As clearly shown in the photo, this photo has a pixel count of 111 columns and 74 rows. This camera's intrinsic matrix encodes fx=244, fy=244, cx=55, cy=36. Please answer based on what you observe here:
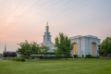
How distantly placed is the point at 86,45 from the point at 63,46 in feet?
87.6

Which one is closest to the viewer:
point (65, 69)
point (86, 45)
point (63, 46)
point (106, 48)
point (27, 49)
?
point (65, 69)

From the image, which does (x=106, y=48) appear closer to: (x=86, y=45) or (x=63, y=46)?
(x=63, y=46)

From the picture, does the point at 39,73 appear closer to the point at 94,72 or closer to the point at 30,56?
the point at 94,72

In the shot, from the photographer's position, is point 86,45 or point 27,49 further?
point 86,45

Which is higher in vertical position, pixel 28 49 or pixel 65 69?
pixel 28 49

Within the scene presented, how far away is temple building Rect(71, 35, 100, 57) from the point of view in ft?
298

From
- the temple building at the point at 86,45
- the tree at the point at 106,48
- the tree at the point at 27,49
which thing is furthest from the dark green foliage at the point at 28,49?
the temple building at the point at 86,45

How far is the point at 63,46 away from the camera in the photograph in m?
65.9

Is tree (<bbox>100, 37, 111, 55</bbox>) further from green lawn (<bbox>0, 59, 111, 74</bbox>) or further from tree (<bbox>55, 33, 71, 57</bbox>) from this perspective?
green lawn (<bbox>0, 59, 111, 74</bbox>)

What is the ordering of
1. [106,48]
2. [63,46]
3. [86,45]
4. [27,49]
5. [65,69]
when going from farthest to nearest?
1. [86,45]
2. [106,48]
3. [27,49]
4. [63,46]
5. [65,69]

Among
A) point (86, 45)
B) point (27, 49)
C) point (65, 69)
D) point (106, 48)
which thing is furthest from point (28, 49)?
point (65, 69)

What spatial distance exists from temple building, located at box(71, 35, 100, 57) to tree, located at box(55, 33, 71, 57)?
76.9 ft

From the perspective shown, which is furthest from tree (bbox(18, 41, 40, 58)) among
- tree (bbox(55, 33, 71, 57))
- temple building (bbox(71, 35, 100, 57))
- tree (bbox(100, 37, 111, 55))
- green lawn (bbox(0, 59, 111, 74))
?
green lawn (bbox(0, 59, 111, 74))

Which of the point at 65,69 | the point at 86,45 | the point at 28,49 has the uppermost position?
the point at 86,45
